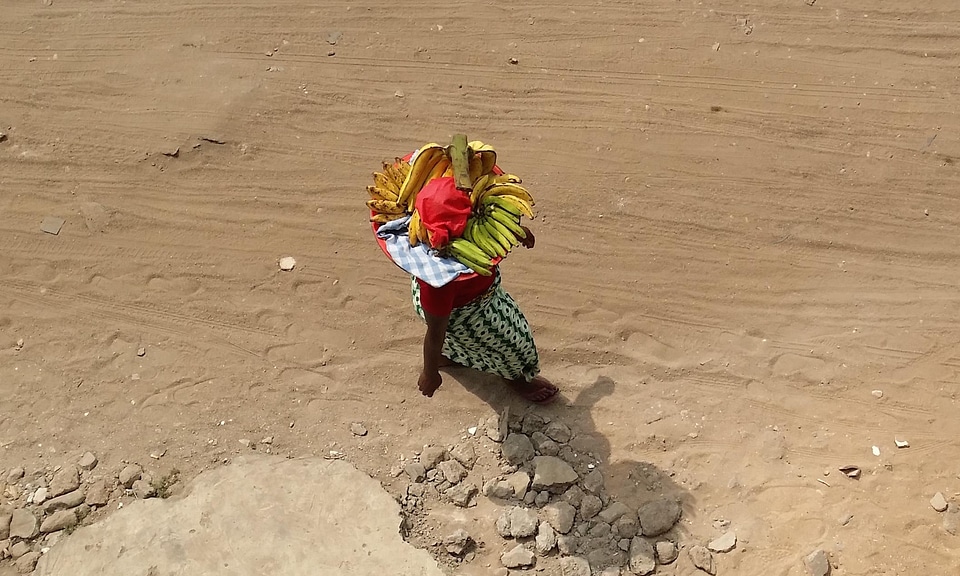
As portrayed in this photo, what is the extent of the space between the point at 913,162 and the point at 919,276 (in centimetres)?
81

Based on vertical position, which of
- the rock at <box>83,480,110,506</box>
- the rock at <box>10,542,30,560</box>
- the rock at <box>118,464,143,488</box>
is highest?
the rock at <box>118,464,143,488</box>

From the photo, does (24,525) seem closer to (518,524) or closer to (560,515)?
(518,524)

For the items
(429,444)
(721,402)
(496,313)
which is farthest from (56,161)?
(721,402)

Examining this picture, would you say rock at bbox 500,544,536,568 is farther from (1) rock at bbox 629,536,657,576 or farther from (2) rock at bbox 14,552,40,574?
(2) rock at bbox 14,552,40,574

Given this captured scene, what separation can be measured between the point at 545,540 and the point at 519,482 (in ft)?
0.94

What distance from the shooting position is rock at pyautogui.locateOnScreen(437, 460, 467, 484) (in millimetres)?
3389

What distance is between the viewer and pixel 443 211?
225 cm

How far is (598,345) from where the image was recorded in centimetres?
390

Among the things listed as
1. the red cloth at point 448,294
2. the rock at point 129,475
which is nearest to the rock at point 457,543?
the red cloth at point 448,294

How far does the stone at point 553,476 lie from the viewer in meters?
3.30

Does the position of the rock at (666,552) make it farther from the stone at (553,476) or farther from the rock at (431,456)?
the rock at (431,456)

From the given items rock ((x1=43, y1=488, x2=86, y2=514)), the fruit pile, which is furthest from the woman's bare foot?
rock ((x1=43, y1=488, x2=86, y2=514))

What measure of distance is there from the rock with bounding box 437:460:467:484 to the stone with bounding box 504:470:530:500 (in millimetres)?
217

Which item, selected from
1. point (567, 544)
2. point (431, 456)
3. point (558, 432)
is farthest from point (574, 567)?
point (431, 456)
